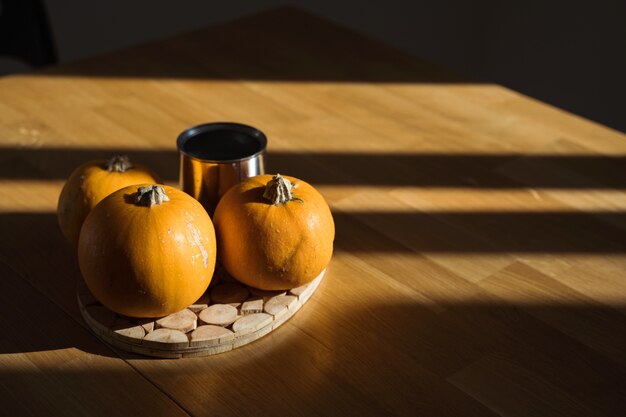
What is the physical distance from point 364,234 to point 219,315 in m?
0.27

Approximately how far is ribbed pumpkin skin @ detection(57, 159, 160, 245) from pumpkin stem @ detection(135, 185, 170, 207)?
0.10 m

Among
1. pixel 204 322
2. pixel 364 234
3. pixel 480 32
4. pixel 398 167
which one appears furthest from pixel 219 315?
pixel 480 32

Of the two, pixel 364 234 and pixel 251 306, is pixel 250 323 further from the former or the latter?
pixel 364 234

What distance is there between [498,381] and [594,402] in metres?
0.10

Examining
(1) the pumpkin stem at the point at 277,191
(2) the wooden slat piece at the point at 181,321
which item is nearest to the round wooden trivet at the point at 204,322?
(2) the wooden slat piece at the point at 181,321

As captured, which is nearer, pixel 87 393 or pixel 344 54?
pixel 87 393

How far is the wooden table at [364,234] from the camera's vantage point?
922mm

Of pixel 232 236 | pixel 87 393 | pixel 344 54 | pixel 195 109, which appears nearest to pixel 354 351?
pixel 232 236

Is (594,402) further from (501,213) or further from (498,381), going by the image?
(501,213)

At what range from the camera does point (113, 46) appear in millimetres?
3123

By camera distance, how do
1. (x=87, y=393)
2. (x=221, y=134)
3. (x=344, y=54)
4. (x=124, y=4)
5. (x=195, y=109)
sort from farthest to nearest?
(x=124, y=4), (x=344, y=54), (x=195, y=109), (x=221, y=134), (x=87, y=393)

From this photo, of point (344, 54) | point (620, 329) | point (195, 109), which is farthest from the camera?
point (344, 54)

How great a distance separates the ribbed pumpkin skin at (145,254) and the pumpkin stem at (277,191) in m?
0.08

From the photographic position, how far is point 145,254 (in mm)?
924
